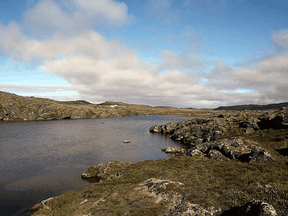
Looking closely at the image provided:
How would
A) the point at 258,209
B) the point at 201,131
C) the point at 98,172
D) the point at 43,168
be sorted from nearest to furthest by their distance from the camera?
the point at 258,209
the point at 98,172
the point at 43,168
the point at 201,131

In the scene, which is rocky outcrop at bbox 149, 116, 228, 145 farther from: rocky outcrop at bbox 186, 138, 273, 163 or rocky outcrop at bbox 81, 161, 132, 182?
rocky outcrop at bbox 81, 161, 132, 182

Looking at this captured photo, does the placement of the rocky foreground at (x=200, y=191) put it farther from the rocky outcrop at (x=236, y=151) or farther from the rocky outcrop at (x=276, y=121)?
the rocky outcrop at (x=276, y=121)

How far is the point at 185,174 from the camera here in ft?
91.4

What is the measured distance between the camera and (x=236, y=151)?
120ft

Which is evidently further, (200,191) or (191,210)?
(200,191)

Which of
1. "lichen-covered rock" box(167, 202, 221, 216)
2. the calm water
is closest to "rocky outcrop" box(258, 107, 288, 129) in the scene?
the calm water

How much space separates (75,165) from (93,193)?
2907 centimetres

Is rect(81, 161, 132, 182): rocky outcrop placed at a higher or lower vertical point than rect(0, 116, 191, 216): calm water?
higher

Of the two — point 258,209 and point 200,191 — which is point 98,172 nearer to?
point 200,191

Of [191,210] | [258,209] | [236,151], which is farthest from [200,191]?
[236,151]

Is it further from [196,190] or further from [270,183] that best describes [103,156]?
[270,183]

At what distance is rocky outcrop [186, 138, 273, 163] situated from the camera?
31.1 meters

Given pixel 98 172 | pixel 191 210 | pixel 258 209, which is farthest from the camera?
pixel 98 172

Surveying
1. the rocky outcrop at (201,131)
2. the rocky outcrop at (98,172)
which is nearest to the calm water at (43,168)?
the rocky outcrop at (98,172)
